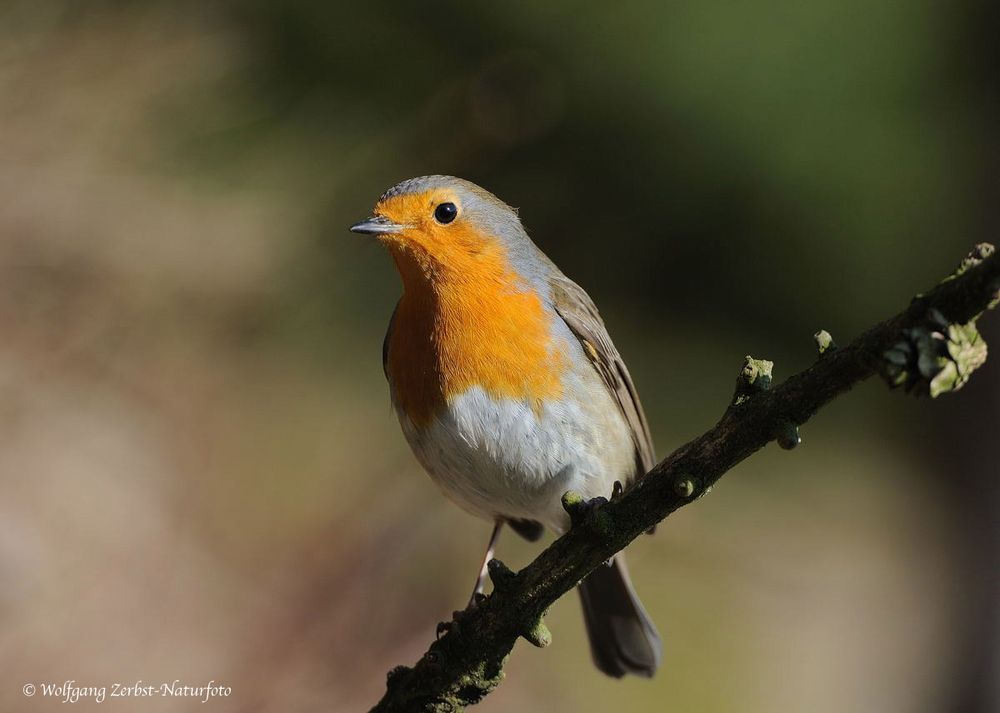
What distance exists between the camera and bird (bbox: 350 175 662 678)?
7.12 ft

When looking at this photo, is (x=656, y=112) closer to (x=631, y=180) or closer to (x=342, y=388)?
(x=631, y=180)

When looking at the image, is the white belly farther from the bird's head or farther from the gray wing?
the bird's head

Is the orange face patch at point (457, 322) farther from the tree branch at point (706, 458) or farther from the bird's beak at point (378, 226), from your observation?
the tree branch at point (706, 458)

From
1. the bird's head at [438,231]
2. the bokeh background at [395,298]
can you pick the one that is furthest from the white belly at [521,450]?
the bokeh background at [395,298]

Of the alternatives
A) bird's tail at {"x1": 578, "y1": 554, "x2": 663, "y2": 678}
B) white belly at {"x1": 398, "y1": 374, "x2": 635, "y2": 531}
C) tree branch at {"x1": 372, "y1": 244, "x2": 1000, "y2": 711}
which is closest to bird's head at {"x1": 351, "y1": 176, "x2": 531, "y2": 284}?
white belly at {"x1": 398, "y1": 374, "x2": 635, "y2": 531}

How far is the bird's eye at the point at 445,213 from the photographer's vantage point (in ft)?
7.66

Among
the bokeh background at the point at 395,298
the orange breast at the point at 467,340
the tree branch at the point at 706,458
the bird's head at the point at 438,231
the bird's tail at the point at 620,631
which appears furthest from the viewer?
the bokeh background at the point at 395,298

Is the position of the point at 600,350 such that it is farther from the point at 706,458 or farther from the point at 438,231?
the point at 706,458

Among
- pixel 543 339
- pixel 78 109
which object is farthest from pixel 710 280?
pixel 78 109

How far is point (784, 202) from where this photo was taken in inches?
158

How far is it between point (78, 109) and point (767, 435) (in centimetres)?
275

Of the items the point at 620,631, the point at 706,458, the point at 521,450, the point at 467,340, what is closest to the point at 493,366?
the point at 467,340

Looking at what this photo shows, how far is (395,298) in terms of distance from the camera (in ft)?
12.7

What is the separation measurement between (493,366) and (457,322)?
0.12m
